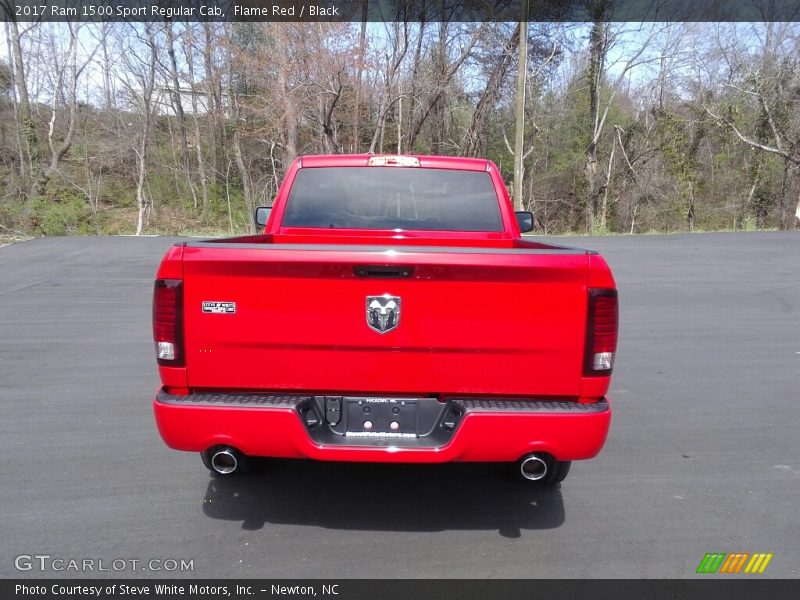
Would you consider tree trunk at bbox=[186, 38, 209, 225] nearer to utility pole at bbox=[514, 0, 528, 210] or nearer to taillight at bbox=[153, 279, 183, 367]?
utility pole at bbox=[514, 0, 528, 210]

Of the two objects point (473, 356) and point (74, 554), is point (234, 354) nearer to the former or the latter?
point (473, 356)

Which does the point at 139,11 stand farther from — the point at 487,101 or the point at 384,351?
the point at 384,351

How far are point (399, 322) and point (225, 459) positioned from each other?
1.02 m

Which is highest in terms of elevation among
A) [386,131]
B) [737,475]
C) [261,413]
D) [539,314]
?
[386,131]

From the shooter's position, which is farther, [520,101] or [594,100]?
[594,100]

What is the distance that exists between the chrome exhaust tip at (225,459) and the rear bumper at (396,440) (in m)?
0.08

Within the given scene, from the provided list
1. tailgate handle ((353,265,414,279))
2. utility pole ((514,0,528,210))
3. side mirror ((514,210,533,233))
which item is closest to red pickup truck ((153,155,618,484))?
tailgate handle ((353,265,414,279))

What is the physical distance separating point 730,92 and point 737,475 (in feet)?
103

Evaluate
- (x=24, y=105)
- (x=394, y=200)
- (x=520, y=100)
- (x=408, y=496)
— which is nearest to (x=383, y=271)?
(x=408, y=496)

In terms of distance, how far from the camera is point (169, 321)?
250cm

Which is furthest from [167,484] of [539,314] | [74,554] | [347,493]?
[539,314]

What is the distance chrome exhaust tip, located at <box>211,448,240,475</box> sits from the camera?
2.59m

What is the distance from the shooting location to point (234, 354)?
8.27ft
